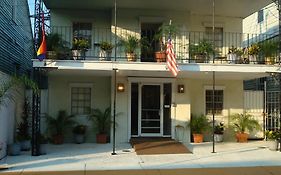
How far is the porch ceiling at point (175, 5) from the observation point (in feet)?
50.1

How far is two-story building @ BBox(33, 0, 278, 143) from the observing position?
51.4ft

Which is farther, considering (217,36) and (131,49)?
(217,36)

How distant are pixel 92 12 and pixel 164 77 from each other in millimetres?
4318

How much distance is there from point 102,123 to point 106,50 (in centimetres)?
324

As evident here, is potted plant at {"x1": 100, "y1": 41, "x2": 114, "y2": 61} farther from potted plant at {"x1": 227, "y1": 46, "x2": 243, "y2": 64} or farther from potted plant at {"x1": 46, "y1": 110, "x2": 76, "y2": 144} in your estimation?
potted plant at {"x1": 227, "y1": 46, "x2": 243, "y2": 64}

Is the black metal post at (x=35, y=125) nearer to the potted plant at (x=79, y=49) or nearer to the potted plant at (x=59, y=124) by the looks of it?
the potted plant at (x=79, y=49)

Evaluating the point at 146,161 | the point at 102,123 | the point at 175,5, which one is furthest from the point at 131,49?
the point at 146,161

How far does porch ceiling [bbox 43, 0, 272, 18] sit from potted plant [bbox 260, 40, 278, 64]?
205cm

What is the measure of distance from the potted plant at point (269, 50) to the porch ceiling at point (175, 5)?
205cm

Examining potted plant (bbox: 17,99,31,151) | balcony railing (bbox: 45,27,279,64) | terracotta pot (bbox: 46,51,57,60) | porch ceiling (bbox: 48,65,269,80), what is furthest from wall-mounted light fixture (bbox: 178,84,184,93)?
potted plant (bbox: 17,99,31,151)

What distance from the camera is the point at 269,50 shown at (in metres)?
14.4

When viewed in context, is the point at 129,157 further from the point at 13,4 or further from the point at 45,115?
the point at 13,4

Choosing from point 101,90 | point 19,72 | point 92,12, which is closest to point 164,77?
point 101,90

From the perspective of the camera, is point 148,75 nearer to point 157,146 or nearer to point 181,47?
point 181,47
